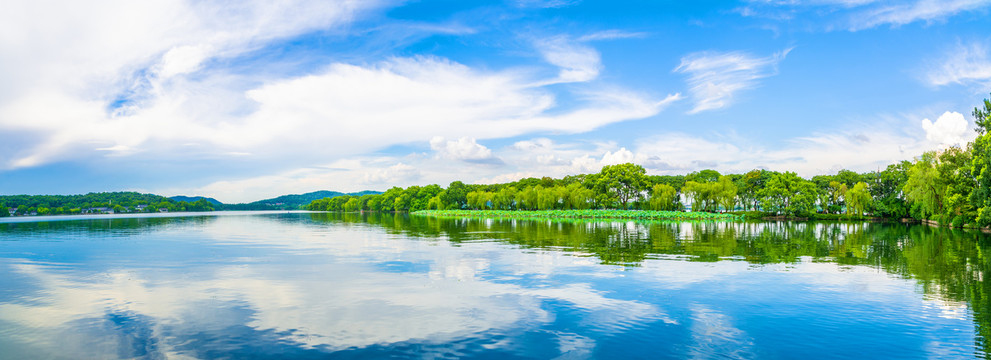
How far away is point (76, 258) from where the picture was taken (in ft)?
77.5

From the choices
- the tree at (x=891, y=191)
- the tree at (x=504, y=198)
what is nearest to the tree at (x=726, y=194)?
the tree at (x=891, y=191)

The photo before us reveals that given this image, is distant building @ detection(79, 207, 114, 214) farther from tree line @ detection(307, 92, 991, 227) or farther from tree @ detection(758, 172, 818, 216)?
tree @ detection(758, 172, 818, 216)

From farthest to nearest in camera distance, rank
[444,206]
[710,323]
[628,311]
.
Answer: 1. [444,206]
2. [628,311]
3. [710,323]

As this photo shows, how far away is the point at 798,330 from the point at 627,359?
4376mm

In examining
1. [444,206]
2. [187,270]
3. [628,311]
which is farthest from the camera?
[444,206]

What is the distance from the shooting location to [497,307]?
1265 cm

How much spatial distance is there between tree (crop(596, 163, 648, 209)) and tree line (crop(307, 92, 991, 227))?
7.5 inches

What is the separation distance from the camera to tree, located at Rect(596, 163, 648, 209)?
9938cm

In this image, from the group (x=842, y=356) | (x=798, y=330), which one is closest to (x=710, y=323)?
(x=798, y=330)

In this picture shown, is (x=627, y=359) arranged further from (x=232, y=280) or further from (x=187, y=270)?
(x=187, y=270)

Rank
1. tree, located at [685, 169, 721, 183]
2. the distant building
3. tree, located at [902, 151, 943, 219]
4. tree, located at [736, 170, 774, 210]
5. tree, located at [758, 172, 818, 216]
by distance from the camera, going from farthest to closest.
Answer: the distant building, tree, located at [685, 169, 721, 183], tree, located at [736, 170, 774, 210], tree, located at [758, 172, 818, 216], tree, located at [902, 151, 943, 219]

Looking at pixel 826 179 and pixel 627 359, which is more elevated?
pixel 826 179

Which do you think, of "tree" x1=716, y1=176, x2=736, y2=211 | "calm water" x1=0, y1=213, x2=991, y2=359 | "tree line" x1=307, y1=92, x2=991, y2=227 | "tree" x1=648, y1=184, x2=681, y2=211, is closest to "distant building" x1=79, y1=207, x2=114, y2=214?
"tree line" x1=307, y1=92, x2=991, y2=227

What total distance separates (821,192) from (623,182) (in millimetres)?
33202
